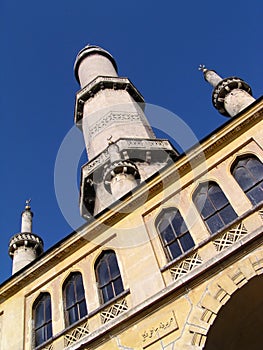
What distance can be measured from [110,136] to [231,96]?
7.24 meters

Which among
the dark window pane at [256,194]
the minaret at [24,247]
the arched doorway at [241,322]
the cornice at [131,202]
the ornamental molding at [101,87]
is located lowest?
the arched doorway at [241,322]

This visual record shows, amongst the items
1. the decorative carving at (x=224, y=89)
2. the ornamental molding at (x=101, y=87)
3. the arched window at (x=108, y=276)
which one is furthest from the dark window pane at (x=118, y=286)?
the ornamental molding at (x=101, y=87)

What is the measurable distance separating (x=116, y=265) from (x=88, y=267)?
0.88m

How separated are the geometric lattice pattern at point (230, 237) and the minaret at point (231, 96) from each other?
289 inches

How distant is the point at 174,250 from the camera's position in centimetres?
1036

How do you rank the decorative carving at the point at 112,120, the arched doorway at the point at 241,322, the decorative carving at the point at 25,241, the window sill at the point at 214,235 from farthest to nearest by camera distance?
the decorative carving at the point at 112,120 → the decorative carving at the point at 25,241 → the window sill at the point at 214,235 → the arched doorway at the point at 241,322

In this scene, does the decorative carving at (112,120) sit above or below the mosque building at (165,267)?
above

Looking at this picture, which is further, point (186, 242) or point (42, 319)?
point (42, 319)

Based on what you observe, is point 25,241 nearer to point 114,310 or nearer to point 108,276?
point 108,276

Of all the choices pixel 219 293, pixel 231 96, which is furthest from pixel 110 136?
pixel 219 293

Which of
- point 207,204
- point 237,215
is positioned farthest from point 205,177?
point 237,215

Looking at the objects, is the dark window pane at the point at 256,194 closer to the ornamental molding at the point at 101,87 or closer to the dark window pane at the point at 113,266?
the dark window pane at the point at 113,266

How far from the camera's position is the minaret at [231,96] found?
15922 mm

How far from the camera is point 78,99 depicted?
89.2 feet
